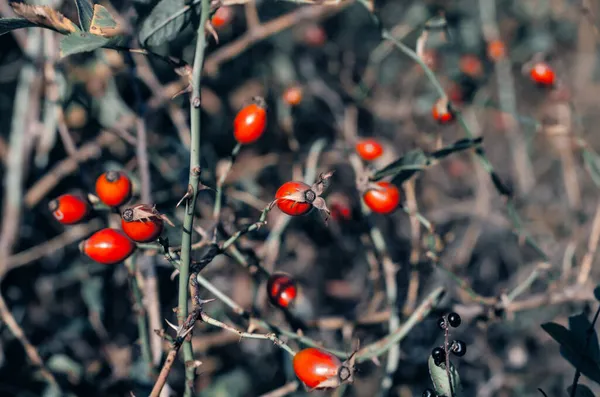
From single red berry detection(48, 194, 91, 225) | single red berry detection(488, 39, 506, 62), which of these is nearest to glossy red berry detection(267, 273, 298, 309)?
single red berry detection(48, 194, 91, 225)

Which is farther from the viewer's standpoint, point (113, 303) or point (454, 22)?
point (454, 22)

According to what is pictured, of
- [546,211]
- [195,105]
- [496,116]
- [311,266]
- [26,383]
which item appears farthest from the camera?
[496,116]

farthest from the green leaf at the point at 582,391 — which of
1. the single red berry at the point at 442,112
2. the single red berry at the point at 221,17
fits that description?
the single red berry at the point at 221,17

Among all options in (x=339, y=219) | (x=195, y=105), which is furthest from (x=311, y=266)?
(x=195, y=105)

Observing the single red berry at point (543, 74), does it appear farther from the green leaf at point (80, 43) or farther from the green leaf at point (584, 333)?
the green leaf at point (80, 43)

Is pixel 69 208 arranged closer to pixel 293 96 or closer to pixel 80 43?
pixel 80 43

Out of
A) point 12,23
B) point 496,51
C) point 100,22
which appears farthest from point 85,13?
point 496,51

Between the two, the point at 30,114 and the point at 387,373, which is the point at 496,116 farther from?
the point at 30,114
